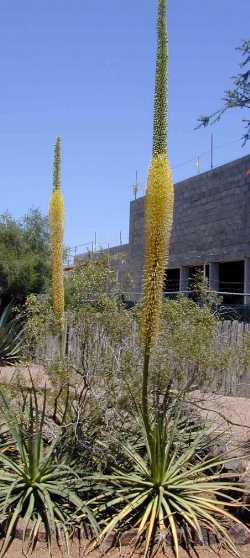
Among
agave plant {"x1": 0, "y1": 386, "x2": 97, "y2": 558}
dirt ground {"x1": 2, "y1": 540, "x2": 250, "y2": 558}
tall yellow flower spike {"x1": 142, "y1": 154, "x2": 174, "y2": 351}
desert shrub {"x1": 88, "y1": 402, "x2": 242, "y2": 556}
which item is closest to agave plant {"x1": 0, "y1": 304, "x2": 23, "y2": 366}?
agave plant {"x1": 0, "y1": 386, "x2": 97, "y2": 558}

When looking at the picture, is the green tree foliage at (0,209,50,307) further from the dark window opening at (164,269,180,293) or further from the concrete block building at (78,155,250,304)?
the dark window opening at (164,269,180,293)

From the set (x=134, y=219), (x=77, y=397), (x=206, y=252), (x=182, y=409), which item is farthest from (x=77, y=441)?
(x=134, y=219)

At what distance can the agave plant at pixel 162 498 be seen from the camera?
562cm

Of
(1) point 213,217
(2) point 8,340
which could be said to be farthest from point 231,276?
(2) point 8,340

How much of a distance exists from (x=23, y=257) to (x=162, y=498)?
14583mm

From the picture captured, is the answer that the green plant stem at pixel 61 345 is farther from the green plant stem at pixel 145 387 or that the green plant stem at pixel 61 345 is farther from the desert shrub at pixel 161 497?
the green plant stem at pixel 145 387

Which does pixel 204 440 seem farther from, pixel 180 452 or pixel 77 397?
pixel 77 397

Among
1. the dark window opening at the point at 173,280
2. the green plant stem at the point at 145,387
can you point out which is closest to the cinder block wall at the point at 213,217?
the dark window opening at the point at 173,280

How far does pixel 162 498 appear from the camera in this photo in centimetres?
582

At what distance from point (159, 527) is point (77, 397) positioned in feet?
7.09

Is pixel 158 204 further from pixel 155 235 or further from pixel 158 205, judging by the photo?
pixel 155 235

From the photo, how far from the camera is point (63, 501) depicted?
247 inches

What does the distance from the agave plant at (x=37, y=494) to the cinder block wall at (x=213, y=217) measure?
13.3 meters

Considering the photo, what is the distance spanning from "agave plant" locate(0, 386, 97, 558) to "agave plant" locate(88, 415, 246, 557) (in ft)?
0.89
